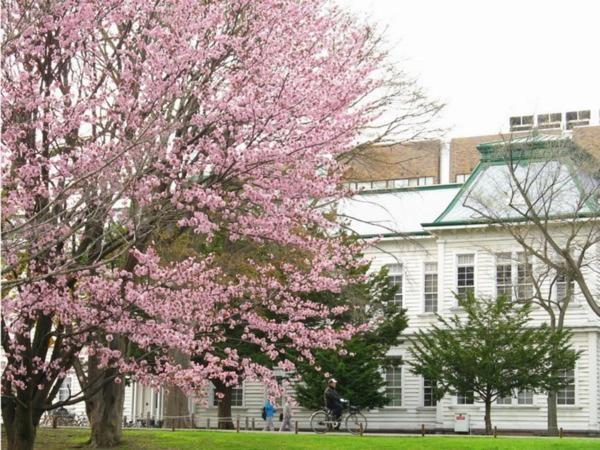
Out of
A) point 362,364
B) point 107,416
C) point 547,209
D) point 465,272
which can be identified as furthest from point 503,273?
point 107,416

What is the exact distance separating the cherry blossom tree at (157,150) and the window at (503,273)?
24.9m

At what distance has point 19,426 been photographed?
618 inches

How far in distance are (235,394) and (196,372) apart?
3112cm

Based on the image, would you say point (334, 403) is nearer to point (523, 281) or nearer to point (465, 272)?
point (523, 281)

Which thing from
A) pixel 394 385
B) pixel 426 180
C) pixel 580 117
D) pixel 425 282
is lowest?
pixel 394 385

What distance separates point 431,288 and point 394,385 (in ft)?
13.5

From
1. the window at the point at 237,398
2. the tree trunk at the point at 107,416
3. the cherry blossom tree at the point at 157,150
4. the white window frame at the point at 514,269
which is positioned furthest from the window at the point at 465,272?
the cherry blossom tree at the point at 157,150

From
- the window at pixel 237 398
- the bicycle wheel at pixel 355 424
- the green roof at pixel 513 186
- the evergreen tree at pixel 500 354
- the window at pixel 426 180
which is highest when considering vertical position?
the window at pixel 426 180

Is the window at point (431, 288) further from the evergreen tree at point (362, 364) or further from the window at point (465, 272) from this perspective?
the evergreen tree at point (362, 364)

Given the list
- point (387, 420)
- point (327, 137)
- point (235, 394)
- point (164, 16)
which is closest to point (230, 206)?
point (327, 137)

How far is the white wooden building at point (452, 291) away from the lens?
38219 mm

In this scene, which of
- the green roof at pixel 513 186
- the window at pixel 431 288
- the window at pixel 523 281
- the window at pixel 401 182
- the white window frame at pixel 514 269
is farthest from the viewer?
the window at pixel 401 182

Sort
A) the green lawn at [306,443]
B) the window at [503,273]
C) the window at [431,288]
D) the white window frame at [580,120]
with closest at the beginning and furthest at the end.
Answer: the green lawn at [306,443]
the window at [503,273]
the window at [431,288]
the white window frame at [580,120]

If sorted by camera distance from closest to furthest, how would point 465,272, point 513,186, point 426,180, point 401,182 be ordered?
point 513,186, point 465,272, point 426,180, point 401,182
